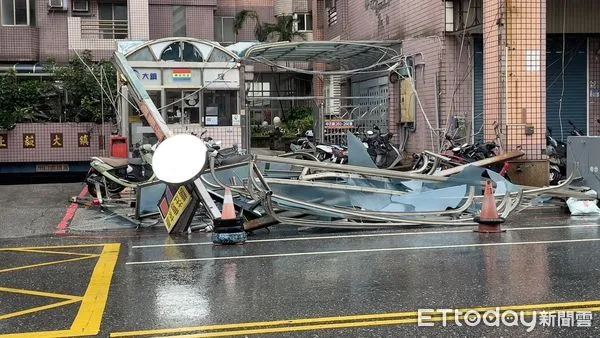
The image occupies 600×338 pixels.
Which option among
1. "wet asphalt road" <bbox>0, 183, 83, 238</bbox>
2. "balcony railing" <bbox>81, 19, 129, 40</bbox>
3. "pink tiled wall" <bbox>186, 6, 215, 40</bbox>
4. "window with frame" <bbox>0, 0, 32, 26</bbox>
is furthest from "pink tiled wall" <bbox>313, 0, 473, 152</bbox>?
"window with frame" <bbox>0, 0, 32, 26</bbox>

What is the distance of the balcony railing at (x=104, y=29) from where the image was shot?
28.2 metres

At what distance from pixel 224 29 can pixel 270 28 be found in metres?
3.18

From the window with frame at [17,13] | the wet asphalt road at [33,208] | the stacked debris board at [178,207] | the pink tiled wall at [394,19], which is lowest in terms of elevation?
the wet asphalt road at [33,208]

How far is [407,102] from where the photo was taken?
18453 millimetres

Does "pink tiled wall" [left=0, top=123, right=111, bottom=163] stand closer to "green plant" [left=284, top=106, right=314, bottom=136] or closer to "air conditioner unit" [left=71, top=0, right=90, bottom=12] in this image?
"green plant" [left=284, top=106, right=314, bottom=136]

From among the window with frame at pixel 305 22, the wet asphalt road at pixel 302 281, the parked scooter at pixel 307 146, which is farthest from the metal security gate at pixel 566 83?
the window with frame at pixel 305 22

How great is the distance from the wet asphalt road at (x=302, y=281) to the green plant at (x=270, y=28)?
896 inches

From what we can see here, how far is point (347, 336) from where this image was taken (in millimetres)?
5043

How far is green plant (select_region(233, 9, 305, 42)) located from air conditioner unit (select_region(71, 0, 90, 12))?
7.30 metres

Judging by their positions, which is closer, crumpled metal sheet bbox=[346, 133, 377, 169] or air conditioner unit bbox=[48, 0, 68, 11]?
crumpled metal sheet bbox=[346, 133, 377, 169]

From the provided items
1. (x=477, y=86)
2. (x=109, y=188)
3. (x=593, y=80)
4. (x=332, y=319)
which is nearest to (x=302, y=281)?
(x=332, y=319)

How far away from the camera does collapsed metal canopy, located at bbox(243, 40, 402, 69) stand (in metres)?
17.9

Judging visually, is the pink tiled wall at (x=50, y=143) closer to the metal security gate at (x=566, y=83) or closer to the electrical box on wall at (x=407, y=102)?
the electrical box on wall at (x=407, y=102)

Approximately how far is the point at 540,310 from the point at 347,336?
5.67 ft
